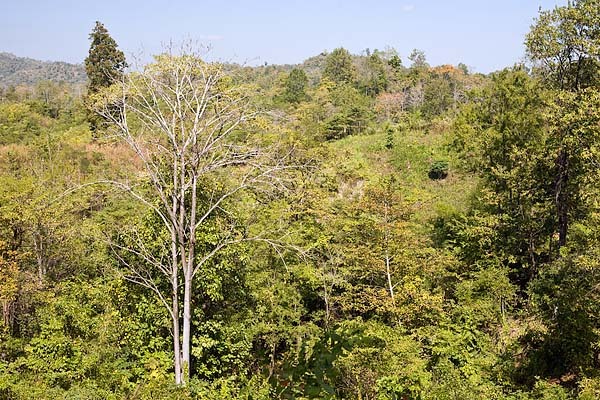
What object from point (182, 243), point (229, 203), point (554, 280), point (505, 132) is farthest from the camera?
point (505, 132)

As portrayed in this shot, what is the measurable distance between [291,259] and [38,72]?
185327 millimetres

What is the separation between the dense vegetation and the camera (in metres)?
8.62

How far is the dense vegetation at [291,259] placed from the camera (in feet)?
28.3

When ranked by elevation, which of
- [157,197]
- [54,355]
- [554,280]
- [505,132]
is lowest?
[54,355]

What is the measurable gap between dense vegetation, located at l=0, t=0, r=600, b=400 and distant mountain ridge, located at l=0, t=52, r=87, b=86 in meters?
147

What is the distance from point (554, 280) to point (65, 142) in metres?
27.3

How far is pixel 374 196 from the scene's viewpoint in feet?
42.5

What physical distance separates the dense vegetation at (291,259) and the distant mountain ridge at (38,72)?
483ft

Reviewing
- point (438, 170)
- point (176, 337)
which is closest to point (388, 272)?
point (176, 337)

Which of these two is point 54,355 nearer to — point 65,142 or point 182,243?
point 182,243

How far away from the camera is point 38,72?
16800 cm

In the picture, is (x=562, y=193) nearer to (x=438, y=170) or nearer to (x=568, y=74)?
(x=568, y=74)

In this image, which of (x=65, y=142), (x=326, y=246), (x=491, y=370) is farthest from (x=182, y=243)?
(x=65, y=142)

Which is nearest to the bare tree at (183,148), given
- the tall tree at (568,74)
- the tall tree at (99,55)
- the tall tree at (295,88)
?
the tall tree at (568,74)
